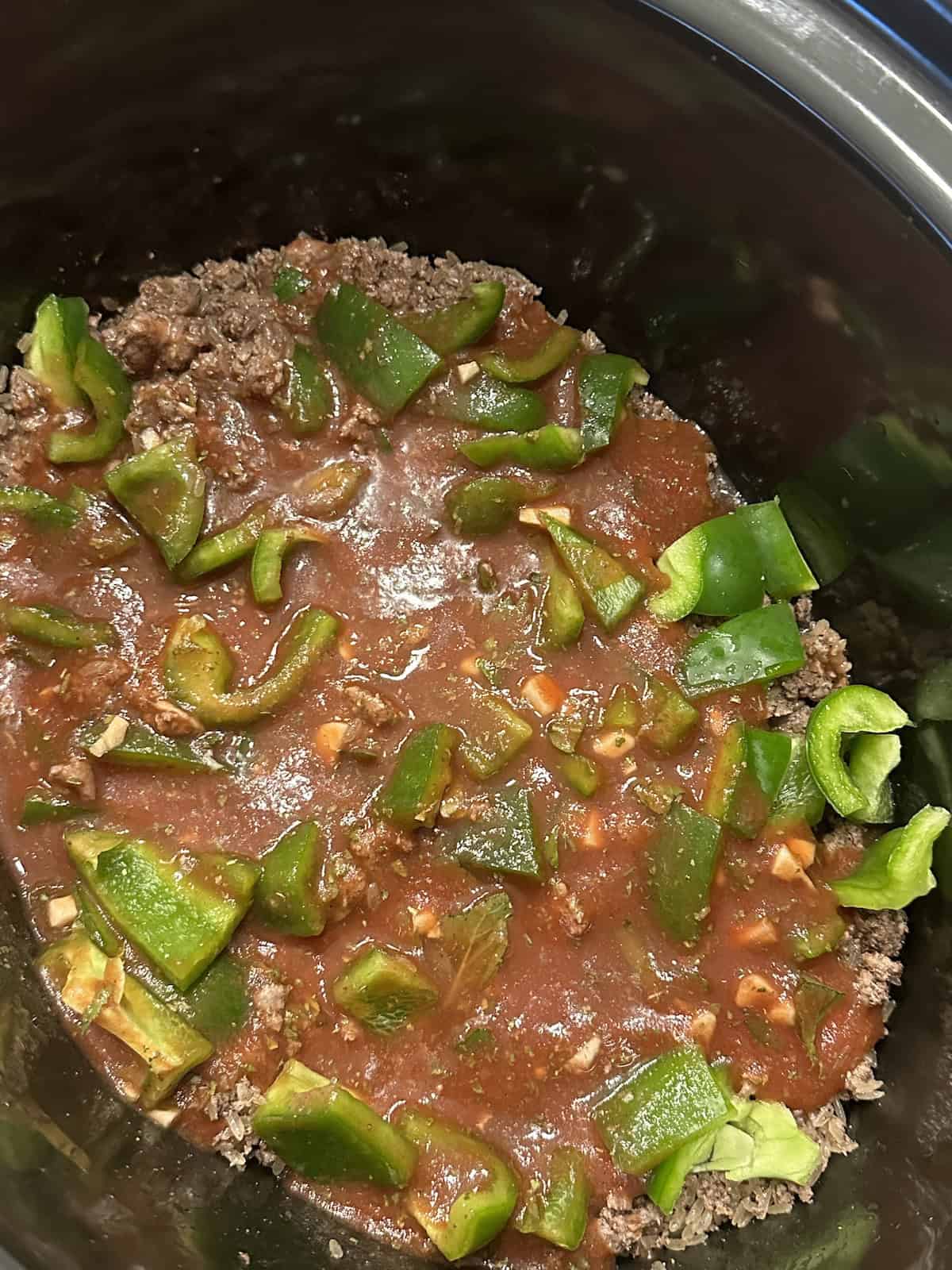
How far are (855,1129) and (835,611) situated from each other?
133 cm

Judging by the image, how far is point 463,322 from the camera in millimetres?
2840

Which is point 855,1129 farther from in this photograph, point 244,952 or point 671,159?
point 671,159

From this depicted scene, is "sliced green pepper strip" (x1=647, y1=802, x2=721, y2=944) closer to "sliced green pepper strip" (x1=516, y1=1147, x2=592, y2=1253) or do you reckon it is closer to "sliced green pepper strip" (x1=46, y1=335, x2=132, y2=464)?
"sliced green pepper strip" (x1=516, y1=1147, x2=592, y2=1253)

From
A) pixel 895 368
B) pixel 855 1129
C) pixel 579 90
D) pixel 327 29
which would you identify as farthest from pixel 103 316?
pixel 855 1129

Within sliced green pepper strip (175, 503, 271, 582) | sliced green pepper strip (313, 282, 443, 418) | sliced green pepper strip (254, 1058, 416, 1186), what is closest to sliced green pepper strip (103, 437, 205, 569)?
sliced green pepper strip (175, 503, 271, 582)

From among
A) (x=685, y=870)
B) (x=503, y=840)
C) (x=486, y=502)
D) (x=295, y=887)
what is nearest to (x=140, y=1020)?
(x=295, y=887)

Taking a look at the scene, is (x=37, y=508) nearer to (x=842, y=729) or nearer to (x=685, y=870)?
(x=685, y=870)

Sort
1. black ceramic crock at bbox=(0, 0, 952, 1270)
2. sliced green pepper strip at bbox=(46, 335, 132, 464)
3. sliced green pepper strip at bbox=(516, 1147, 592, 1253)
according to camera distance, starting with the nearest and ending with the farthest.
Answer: black ceramic crock at bbox=(0, 0, 952, 1270), sliced green pepper strip at bbox=(516, 1147, 592, 1253), sliced green pepper strip at bbox=(46, 335, 132, 464)

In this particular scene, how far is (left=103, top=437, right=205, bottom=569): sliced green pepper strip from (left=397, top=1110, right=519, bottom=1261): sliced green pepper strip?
4.90 feet

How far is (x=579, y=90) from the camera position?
2.48m

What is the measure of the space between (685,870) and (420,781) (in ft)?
2.22

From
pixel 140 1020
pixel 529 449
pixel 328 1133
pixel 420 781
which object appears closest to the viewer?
pixel 328 1133

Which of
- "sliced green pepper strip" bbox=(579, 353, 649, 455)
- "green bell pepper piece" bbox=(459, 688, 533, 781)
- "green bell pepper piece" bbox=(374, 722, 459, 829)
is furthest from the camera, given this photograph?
"sliced green pepper strip" bbox=(579, 353, 649, 455)

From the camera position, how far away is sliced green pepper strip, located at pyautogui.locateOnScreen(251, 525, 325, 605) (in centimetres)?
260
